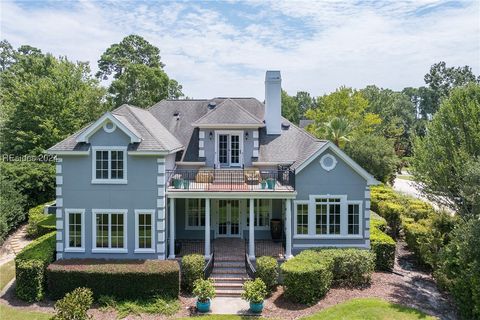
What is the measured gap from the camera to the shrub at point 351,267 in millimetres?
16609

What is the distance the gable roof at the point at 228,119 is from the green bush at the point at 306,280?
9540 millimetres

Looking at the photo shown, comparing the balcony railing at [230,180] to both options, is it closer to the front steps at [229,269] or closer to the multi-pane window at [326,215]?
the multi-pane window at [326,215]

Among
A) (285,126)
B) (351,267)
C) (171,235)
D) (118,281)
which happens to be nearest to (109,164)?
(171,235)

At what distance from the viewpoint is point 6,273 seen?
60.3 ft

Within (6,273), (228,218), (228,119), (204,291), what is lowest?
(6,273)

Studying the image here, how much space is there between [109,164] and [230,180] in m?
6.98

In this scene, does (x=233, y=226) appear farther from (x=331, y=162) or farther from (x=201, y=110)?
(x=201, y=110)

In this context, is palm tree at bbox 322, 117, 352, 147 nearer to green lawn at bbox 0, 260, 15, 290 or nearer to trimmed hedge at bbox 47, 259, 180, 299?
trimmed hedge at bbox 47, 259, 180, 299

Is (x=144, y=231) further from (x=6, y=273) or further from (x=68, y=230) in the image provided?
(x=6, y=273)

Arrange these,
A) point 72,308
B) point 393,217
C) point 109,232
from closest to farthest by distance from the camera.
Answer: point 72,308 < point 109,232 < point 393,217

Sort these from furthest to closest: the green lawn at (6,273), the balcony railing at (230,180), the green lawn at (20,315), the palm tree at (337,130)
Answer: the palm tree at (337,130) → the balcony railing at (230,180) → the green lawn at (6,273) → the green lawn at (20,315)

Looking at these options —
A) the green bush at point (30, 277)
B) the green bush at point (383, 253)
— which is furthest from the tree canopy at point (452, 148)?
the green bush at point (30, 277)

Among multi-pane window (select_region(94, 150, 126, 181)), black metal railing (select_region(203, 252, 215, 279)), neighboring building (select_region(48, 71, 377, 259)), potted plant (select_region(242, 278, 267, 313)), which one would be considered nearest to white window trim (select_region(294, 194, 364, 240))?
neighboring building (select_region(48, 71, 377, 259))

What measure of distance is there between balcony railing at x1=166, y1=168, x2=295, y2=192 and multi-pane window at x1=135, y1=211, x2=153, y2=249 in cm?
201
